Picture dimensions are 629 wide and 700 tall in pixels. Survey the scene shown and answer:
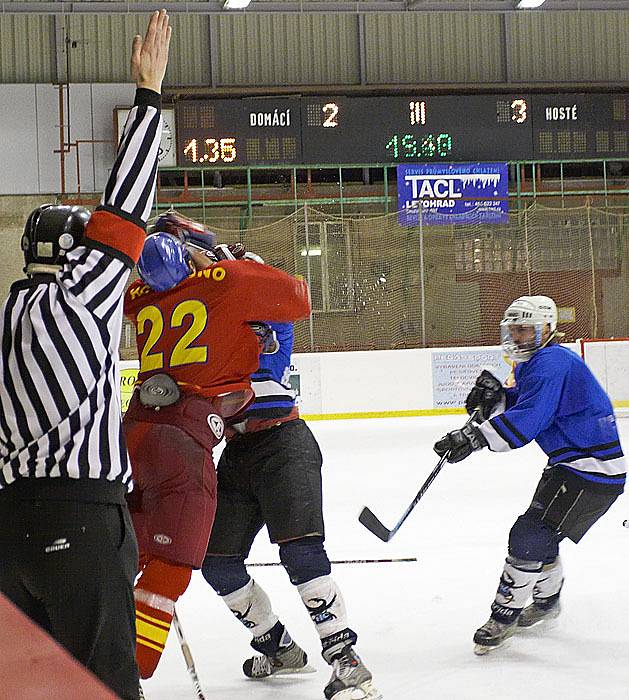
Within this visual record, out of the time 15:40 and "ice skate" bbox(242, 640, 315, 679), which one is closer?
"ice skate" bbox(242, 640, 315, 679)

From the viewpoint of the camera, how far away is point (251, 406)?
293cm

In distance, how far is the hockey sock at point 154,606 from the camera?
7.27ft

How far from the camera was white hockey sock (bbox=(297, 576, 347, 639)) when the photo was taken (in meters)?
2.80

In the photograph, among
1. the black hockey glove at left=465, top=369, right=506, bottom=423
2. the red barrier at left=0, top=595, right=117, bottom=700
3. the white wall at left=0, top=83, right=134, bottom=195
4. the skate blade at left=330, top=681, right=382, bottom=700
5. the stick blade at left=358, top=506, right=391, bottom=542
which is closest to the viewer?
the red barrier at left=0, top=595, right=117, bottom=700

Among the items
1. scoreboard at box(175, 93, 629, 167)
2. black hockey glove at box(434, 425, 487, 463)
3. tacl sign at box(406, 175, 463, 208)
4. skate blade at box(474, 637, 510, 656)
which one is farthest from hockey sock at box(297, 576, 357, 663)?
tacl sign at box(406, 175, 463, 208)

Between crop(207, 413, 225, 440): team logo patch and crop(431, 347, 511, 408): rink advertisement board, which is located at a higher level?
crop(431, 347, 511, 408): rink advertisement board

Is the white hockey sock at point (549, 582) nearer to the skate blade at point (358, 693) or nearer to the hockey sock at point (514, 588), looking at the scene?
the hockey sock at point (514, 588)

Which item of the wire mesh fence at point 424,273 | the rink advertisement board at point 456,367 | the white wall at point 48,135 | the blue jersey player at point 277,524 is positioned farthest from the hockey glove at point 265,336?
the white wall at point 48,135

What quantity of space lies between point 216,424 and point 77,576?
0.81 metres

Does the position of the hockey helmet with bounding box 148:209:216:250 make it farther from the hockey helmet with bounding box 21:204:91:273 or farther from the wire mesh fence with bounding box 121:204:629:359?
the wire mesh fence with bounding box 121:204:629:359

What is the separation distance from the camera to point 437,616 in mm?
3686

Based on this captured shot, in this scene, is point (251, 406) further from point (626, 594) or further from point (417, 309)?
point (417, 309)

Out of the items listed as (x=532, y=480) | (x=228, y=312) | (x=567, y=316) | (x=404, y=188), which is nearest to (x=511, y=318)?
(x=228, y=312)

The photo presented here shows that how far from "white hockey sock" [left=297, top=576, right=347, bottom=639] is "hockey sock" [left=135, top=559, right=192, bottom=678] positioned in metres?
0.58
